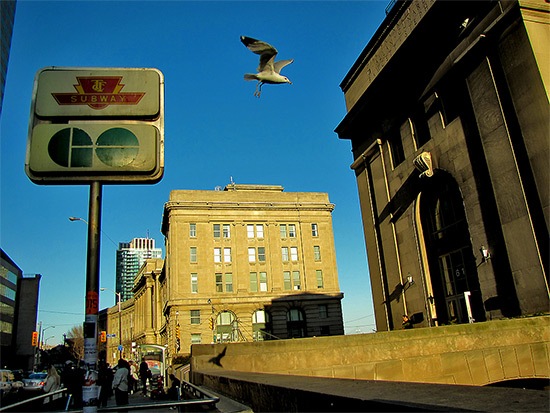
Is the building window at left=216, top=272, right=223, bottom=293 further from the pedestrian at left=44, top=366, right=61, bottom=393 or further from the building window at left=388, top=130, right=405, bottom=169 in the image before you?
the pedestrian at left=44, top=366, right=61, bottom=393

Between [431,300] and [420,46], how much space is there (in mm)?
13156

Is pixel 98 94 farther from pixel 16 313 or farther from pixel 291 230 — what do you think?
pixel 16 313

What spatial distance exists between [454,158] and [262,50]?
43.4 feet

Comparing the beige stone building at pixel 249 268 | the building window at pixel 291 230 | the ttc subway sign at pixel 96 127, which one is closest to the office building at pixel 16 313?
the beige stone building at pixel 249 268

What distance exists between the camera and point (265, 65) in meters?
10.4

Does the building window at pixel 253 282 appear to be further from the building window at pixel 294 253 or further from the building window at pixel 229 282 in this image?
the building window at pixel 294 253

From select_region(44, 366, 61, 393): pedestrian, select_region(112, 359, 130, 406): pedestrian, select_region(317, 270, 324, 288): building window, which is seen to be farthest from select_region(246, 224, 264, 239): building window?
select_region(112, 359, 130, 406): pedestrian

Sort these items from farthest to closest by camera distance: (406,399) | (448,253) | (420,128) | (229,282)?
(229,282), (420,128), (448,253), (406,399)

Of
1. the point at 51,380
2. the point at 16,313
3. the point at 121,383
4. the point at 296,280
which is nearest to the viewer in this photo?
the point at 121,383

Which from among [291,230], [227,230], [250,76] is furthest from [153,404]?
[291,230]

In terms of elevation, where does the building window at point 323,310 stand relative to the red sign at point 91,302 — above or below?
above

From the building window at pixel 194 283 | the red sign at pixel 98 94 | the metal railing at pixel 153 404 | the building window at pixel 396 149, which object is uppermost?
the building window at pixel 396 149

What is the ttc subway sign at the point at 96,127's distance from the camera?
4387 millimetres

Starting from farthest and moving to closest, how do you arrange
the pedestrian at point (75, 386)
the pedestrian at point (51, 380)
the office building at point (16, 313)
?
the office building at point (16, 313), the pedestrian at point (51, 380), the pedestrian at point (75, 386)
